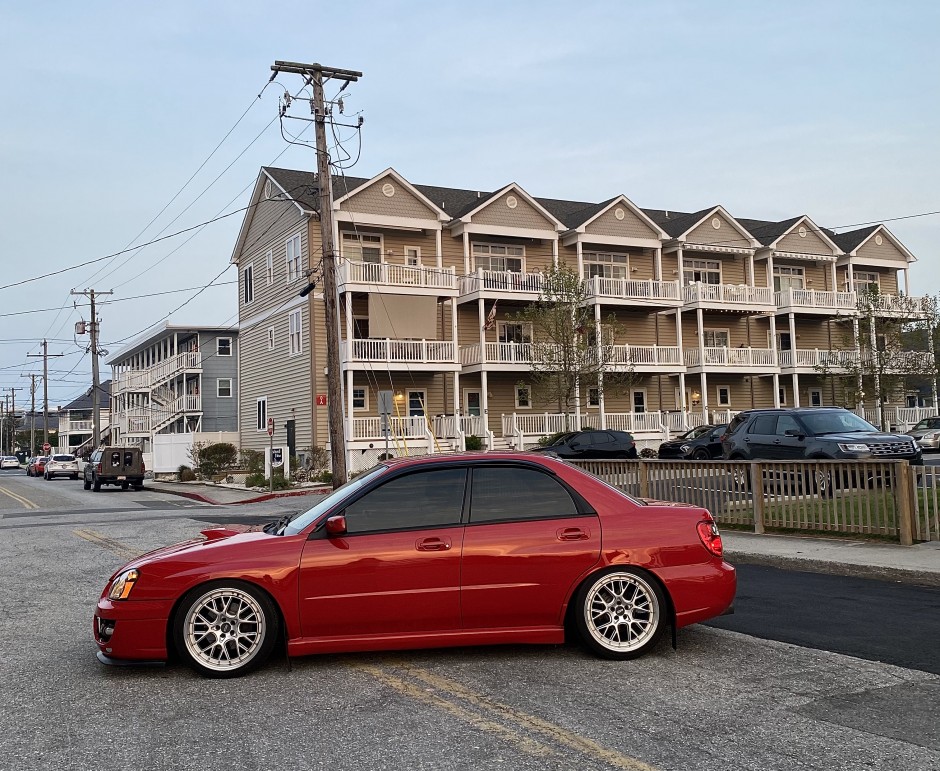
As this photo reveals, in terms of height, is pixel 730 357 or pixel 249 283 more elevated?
pixel 249 283

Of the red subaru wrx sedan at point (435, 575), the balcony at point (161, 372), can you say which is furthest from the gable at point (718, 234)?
the red subaru wrx sedan at point (435, 575)

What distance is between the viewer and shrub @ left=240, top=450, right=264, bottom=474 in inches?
1502

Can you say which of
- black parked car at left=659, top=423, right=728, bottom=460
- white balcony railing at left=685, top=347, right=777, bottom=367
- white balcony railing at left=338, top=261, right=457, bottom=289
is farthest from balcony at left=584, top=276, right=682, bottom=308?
black parked car at left=659, top=423, right=728, bottom=460

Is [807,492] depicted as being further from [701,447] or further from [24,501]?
[24,501]

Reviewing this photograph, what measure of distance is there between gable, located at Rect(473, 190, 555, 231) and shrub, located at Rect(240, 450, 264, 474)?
1372 cm

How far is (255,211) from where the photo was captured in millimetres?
42562

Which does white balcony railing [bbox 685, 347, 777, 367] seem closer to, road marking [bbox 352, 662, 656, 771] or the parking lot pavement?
the parking lot pavement

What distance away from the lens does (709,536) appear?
21.9 ft

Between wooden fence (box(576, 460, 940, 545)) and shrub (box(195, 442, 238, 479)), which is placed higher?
shrub (box(195, 442, 238, 479))

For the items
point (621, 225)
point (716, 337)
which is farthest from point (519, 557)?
point (716, 337)

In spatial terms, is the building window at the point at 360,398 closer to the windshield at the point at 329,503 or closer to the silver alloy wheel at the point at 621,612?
the windshield at the point at 329,503

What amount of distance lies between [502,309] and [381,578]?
112ft

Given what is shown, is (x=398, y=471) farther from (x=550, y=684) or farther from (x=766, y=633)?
(x=766, y=633)

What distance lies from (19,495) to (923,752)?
32.5m
